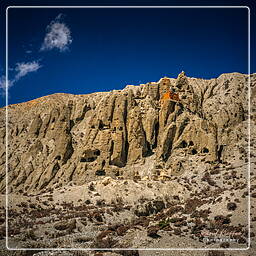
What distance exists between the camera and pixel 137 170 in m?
43.1

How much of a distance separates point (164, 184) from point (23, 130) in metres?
48.3

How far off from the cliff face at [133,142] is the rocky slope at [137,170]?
196 mm

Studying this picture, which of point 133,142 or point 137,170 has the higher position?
point 133,142

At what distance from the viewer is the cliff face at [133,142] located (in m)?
42.4

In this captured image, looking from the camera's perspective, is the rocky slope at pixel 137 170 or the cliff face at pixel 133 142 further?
the cliff face at pixel 133 142

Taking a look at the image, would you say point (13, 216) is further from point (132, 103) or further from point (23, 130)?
point (23, 130)

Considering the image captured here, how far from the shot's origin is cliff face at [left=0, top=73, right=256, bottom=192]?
42438mm

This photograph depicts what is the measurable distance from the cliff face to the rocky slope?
196 millimetres

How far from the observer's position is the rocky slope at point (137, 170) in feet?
61.6

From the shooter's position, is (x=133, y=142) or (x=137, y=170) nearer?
(x=137, y=170)

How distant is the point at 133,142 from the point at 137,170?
18.5ft

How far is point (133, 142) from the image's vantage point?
4612 centimetres

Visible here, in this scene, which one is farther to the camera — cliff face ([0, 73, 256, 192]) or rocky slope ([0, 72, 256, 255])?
cliff face ([0, 73, 256, 192])

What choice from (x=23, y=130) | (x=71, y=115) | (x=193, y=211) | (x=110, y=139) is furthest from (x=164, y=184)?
(x=23, y=130)
